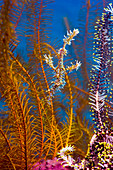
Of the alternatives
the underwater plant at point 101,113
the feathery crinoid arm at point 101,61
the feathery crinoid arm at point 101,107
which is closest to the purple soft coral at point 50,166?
the underwater plant at point 101,113

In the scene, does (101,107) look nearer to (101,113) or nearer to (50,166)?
(101,113)

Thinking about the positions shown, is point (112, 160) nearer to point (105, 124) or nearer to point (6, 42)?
point (105, 124)

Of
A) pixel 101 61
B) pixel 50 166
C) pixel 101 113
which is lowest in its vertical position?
pixel 50 166

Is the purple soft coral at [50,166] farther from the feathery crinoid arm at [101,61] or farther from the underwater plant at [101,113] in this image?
the feathery crinoid arm at [101,61]

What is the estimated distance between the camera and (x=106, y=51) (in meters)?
1.23

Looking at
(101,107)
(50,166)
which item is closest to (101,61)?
(101,107)

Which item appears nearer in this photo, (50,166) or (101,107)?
(101,107)

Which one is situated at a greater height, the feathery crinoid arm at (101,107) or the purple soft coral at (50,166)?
the feathery crinoid arm at (101,107)

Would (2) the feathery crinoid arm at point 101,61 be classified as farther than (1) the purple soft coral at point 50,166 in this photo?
No

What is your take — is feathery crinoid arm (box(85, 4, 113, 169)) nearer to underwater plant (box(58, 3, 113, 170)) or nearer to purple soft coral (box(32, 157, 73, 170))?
underwater plant (box(58, 3, 113, 170))

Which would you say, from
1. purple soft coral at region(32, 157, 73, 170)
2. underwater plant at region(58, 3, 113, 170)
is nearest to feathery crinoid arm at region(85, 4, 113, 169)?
underwater plant at region(58, 3, 113, 170)

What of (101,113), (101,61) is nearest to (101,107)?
(101,113)

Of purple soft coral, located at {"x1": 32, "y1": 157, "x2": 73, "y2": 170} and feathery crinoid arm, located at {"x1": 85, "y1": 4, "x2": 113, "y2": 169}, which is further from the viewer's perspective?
Result: purple soft coral, located at {"x1": 32, "y1": 157, "x2": 73, "y2": 170}

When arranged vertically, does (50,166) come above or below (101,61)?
below
